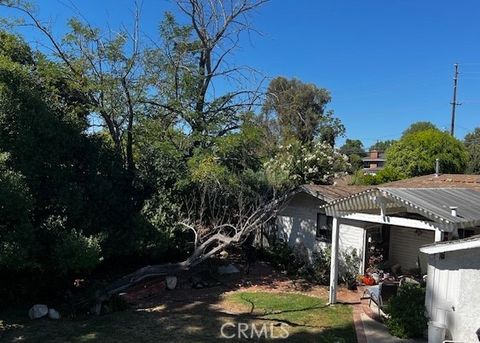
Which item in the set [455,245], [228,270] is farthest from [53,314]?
[455,245]

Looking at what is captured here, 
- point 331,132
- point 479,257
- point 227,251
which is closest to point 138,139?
point 227,251

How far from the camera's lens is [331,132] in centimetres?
3111

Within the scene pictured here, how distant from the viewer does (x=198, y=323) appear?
9.79 meters

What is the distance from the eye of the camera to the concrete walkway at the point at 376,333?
8523mm

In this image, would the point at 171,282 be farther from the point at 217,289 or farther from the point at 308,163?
the point at 308,163

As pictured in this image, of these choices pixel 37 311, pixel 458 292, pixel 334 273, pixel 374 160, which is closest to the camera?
pixel 458 292

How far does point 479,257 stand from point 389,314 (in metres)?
2.37

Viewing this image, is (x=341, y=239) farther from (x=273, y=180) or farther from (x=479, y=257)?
(x=479, y=257)

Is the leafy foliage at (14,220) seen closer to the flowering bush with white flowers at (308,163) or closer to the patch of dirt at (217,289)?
the patch of dirt at (217,289)

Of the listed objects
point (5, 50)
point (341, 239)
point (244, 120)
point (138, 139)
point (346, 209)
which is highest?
point (5, 50)

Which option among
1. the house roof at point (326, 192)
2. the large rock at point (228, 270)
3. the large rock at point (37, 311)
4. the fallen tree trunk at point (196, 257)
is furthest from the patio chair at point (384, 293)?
the large rock at point (37, 311)

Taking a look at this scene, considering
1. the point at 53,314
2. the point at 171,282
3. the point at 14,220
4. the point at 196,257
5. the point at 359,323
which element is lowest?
the point at 53,314

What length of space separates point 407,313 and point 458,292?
1291mm

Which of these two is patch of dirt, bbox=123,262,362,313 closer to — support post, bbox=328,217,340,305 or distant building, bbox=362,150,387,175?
support post, bbox=328,217,340,305
